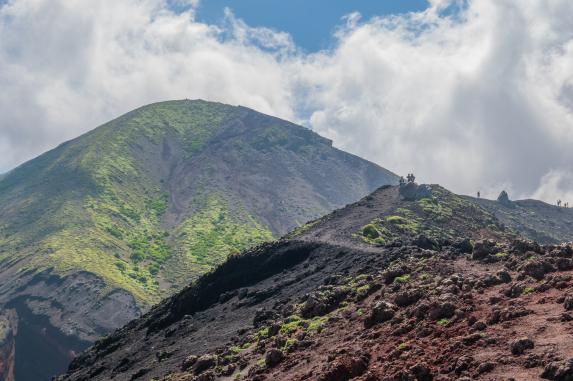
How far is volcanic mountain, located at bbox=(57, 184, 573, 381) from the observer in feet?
87.7

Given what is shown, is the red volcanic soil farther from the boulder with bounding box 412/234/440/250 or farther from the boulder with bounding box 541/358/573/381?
the boulder with bounding box 412/234/440/250

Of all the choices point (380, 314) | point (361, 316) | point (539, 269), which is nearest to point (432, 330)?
point (380, 314)

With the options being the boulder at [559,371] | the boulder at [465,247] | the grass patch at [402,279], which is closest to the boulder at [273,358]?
the grass patch at [402,279]

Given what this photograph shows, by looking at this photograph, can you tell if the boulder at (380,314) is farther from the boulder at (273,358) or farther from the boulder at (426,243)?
the boulder at (426,243)

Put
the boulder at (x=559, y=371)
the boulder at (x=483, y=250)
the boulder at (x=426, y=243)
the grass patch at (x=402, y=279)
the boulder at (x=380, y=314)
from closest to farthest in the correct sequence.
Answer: the boulder at (x=559, y=371)
the boulder at (x=380, y=314)
the grass patch at (x=402, y=279)
the boulder at (x=483, y=250)
the boulder at (x=426, y=243)

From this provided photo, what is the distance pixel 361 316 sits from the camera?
40375 millimetres

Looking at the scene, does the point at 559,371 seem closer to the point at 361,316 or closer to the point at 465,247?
the point at 361,316

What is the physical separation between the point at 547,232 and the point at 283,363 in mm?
177131

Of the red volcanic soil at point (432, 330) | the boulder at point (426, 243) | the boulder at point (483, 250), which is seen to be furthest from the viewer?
the boulder at point (426, 243)

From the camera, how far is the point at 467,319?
30.2 m

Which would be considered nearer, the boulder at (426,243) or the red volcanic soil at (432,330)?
the red volcanic soil at (432,330)

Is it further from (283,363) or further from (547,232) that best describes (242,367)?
(547,232)

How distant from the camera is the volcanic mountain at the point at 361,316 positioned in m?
26.7

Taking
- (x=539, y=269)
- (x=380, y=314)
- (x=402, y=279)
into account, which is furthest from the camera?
(x=402, y=279)
